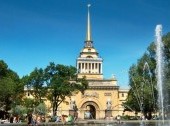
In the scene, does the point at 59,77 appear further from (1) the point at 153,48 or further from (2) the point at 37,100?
(1) the point at 153,48

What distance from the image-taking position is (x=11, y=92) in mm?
83812

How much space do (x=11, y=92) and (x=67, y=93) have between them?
1023 centimetres

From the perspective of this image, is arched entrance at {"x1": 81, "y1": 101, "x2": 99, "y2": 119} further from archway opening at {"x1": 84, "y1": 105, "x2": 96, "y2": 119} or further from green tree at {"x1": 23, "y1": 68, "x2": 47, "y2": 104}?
green tree at {"x1": 23, "y1": 68, "x2": 47, "y2": 104}

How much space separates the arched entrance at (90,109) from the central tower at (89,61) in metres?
9.57

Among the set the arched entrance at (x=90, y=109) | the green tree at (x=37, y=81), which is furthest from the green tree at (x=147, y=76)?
the arched entrance at (x=90, y=109)

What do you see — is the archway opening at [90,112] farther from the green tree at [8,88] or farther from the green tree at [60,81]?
the green tree at [60,81]

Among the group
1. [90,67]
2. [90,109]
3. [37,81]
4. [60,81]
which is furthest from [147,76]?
[90,67]

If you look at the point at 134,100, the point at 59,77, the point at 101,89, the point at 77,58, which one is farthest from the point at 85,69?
the point at 59,77

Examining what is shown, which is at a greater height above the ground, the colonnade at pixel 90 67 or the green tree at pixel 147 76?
the colonnade at pixel 90 67

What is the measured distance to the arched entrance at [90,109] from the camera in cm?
13088

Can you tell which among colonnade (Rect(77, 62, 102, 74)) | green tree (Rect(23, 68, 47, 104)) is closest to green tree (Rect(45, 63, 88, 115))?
green tree (Rect(23, 68, 47, 104))

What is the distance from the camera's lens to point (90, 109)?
136875 millimetres

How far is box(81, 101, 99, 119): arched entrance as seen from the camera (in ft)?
429

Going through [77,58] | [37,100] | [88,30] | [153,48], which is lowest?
[37,100]
